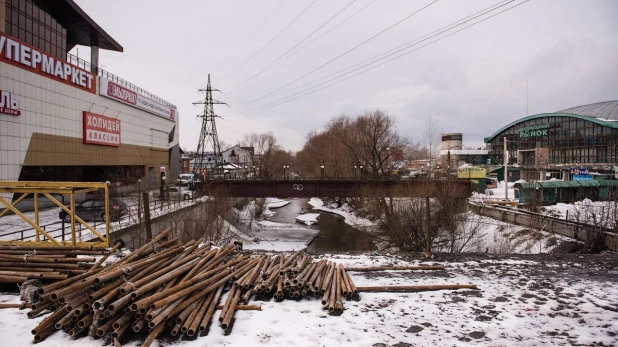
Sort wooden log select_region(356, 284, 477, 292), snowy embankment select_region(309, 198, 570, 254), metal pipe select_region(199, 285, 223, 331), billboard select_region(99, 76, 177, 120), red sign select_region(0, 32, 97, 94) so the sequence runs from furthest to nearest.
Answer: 1. billboard select_region(99, 76, 177, 120)
2. red sign select_region(0, 32, 97, 94)
3. snowy embankment select_region(309, 198, 570, 254)
4. wooden log select_region(356, 284, 477, 292)
5. metal pipe select_region(199, 285, 223, 331)

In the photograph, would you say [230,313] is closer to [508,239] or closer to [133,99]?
[508,239]

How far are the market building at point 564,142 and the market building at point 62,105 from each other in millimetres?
59464

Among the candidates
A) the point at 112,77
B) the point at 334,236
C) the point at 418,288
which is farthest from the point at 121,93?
the point at 418,288

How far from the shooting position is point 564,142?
7312cm

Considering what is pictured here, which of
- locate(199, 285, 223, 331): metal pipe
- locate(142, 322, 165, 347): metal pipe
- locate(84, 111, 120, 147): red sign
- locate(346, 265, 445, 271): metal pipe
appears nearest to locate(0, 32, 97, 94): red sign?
locate(84, 111, 120, 147): red sign

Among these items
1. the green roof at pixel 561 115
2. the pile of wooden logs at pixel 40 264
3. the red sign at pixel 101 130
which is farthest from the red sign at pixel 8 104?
the green roof at pixel 561 115

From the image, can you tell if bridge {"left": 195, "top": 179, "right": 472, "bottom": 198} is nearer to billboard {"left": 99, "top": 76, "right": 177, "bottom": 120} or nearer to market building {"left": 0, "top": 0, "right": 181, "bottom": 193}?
market building {"left": 0, "top": 0, "right": 181, "bottom": 193}

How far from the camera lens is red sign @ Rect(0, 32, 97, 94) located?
21.1 meters

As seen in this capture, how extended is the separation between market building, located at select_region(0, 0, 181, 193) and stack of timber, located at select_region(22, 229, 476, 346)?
2068cm

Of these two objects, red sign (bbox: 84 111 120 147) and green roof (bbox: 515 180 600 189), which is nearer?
red sign (bbox: 84 111 120 147)

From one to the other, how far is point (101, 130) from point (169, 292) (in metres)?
31.1

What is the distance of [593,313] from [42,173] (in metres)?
31.0

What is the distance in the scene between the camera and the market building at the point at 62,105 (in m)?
22.0

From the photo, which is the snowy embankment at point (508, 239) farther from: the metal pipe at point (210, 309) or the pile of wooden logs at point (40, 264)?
the pile of wooden logs at point (40, 264)
